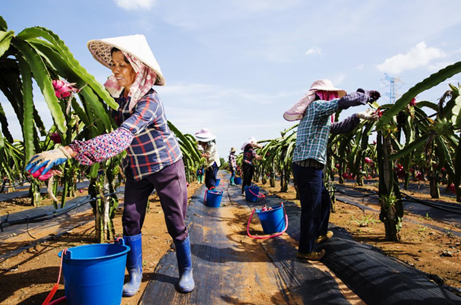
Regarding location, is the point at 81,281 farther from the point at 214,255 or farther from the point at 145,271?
the point at 214,255

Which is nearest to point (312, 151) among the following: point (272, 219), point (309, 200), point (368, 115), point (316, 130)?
point (316, 130)

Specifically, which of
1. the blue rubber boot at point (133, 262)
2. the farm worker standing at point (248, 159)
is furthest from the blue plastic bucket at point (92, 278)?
the farm worker standing at point (248, 159)

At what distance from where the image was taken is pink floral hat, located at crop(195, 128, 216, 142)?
5782 millimetres

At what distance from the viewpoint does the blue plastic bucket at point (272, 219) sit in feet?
11.7

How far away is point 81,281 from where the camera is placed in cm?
156

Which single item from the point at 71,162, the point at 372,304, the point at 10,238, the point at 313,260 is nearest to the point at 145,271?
the point at 71,162

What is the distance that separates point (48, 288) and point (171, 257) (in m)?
0.91

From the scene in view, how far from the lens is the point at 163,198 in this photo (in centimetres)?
192

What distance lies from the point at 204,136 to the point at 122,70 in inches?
159

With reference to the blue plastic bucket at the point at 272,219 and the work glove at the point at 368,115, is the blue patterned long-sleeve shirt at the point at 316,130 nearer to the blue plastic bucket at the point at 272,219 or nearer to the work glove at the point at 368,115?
the work glove at the point at 368,115

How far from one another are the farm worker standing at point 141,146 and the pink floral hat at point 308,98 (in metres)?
1.28

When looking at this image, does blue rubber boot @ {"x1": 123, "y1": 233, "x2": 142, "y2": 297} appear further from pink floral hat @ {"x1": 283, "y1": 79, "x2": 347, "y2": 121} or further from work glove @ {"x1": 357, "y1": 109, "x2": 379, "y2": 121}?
work glove @ {"x1": 357, "y1": 109, "x2": 379, "y2": 121}

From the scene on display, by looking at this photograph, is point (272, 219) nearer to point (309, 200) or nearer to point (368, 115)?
point (309, 200)

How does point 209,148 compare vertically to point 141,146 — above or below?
above
